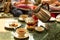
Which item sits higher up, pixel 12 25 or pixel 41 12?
pixel 41 12

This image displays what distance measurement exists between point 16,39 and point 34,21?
1.05 feet

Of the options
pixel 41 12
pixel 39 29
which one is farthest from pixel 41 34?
pixel 41 12

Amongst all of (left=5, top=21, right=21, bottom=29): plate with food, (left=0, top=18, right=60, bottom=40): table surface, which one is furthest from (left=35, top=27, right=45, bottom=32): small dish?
(left=5, top=21, right=21, bottom=29): plate with food

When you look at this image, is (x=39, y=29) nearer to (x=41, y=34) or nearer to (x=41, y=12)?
(x=41, y=34)

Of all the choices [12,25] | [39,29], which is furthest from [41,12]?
[12,25]

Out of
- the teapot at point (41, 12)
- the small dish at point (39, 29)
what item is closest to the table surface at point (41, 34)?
the small dish at point (39, 29)

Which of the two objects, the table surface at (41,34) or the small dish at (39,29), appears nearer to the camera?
the table surface at (41,34)

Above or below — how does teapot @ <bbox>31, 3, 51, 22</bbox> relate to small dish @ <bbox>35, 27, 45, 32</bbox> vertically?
above

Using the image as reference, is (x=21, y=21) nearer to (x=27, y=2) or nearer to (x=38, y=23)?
(x=38, y=23)

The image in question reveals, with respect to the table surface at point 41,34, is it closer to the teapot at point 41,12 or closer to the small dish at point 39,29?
the small dish at point 39,29

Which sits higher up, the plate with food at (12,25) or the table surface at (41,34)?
the plate with food at (12,25)

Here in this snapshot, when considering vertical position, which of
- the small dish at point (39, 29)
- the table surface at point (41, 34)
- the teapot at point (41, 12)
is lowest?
the table surface at point (41, 34)

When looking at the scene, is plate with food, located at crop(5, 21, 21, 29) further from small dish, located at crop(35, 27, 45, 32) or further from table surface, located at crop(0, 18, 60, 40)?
small dish, located at crop(35, 27, 45, 32)

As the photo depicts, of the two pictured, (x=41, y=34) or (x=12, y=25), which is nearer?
(x=41, y=34)
